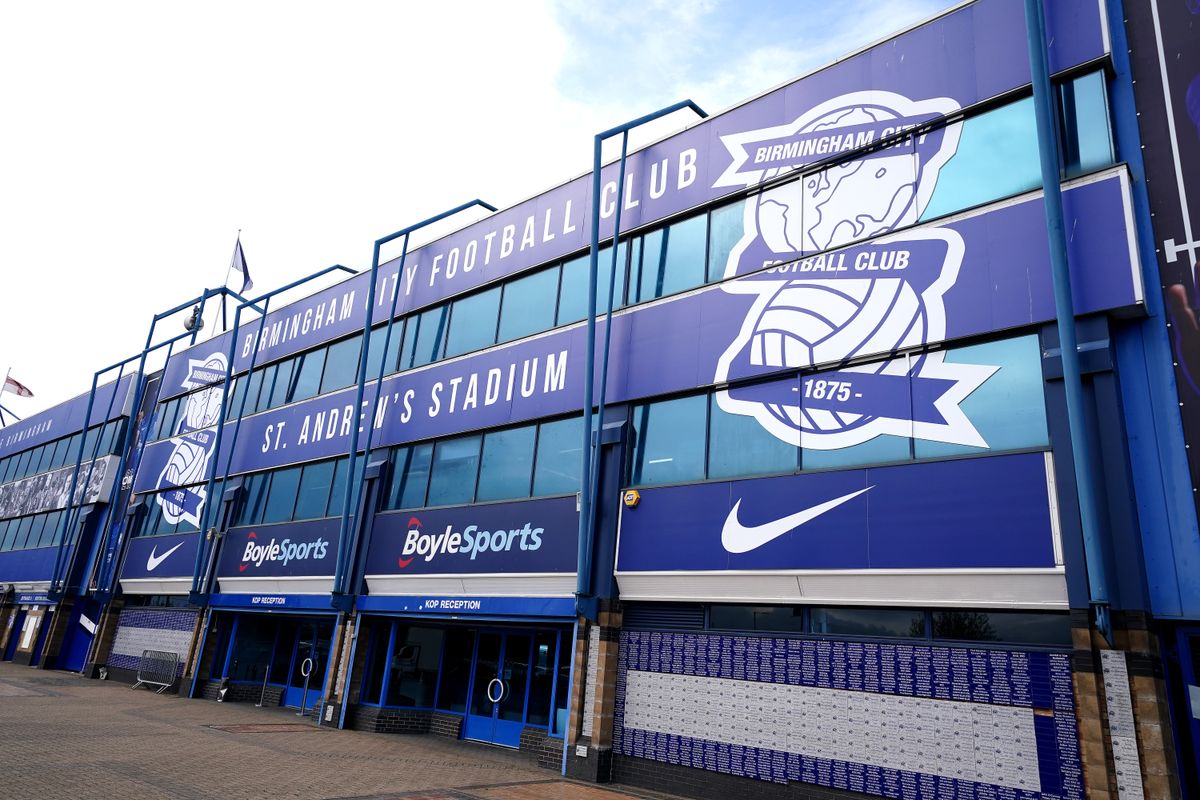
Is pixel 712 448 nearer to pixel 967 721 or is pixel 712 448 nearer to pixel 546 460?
pixel 546 460

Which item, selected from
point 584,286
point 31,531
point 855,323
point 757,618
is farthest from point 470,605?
point 31,531

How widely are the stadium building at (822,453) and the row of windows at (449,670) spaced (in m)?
0.09

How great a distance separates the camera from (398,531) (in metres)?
18.4

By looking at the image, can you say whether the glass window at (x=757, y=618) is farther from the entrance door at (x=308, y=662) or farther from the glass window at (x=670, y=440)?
the entrance door at (x=308, y=662)

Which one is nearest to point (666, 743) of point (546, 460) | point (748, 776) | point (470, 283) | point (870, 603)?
point (748, 776)

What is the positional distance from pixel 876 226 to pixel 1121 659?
6.85m

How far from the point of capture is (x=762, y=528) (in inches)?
478

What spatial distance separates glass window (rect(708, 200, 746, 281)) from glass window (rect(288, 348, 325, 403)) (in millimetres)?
13370

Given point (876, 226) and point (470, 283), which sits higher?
point (470, 283)

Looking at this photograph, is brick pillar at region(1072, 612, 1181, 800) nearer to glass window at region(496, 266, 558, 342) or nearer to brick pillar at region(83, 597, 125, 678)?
glass window at region(496, 266, 558, 342)

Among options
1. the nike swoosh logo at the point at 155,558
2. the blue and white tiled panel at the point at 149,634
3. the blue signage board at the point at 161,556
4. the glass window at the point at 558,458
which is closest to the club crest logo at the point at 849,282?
the glass window at the point at 558,458

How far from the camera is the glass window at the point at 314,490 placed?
21109 millimetres

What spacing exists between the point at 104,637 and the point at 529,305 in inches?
807

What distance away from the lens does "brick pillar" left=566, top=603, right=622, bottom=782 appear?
42.5 feet
